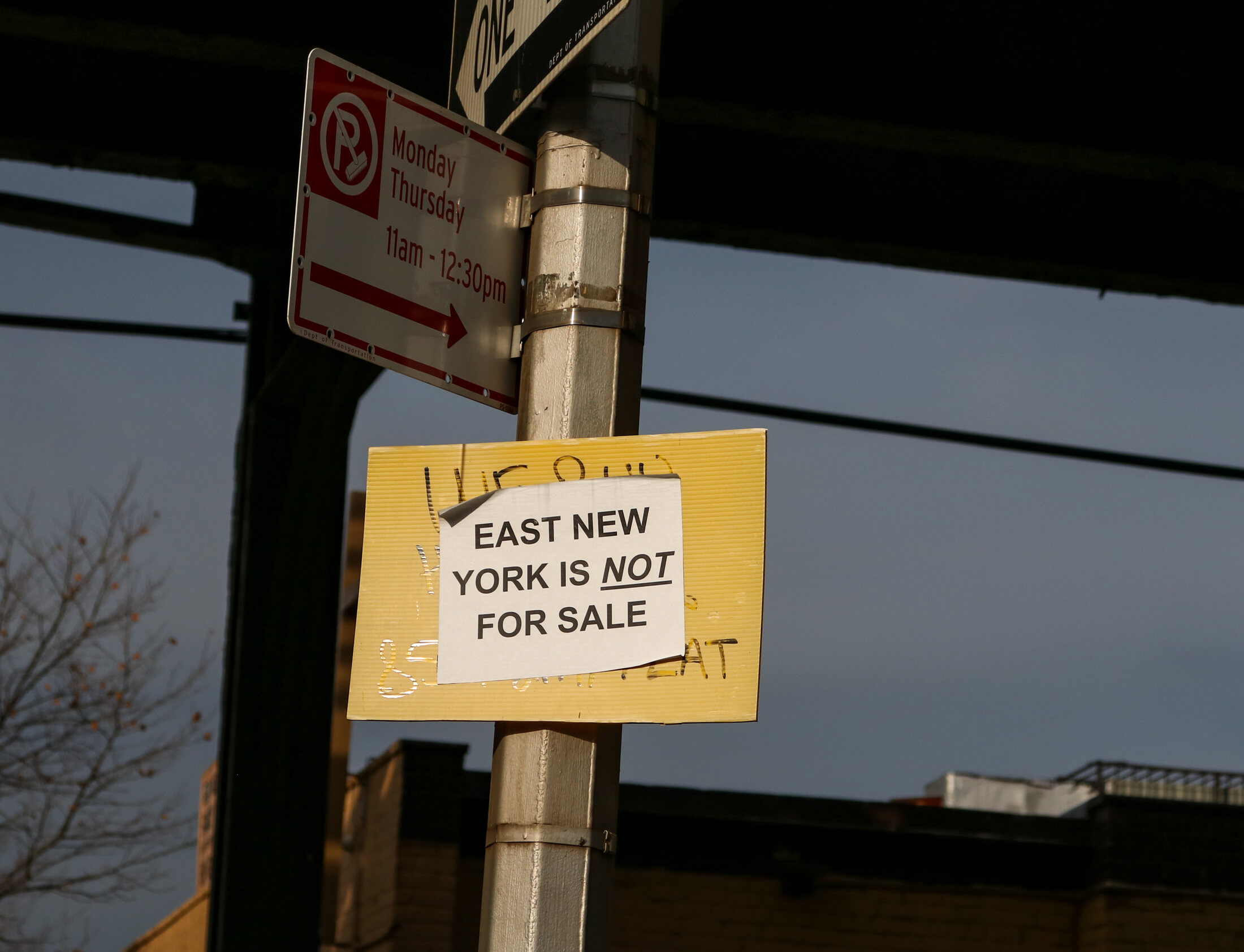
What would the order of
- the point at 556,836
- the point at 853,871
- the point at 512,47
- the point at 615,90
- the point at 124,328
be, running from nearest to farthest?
the point at 556,836, the point at 615,90, the point at 512,47, the point at 124,328, the point at 853,871

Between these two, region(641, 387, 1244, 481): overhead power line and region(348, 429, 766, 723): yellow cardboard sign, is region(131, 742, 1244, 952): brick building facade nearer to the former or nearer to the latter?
region(641, 387, 1244, 481): overhead power line

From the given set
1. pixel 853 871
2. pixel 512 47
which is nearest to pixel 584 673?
pixel 512 47

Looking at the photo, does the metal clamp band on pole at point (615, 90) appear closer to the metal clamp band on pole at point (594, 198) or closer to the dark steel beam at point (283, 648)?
the metal clamp band on pole at point (594, 198)

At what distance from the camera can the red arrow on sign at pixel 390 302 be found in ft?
8.02

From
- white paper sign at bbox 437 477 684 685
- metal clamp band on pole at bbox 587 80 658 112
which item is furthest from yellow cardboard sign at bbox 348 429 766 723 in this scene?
metal clamp band on pole at bbox 587 80 658 112

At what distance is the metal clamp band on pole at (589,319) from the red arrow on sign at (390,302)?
13 centimetres

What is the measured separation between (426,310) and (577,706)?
2.23 feet

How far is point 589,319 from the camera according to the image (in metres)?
2.50

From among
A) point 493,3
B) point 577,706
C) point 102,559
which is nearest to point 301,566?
point 493,3

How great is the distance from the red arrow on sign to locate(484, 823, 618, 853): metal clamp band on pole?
2.48 feet

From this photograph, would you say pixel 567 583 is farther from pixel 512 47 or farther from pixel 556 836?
pixel 512 47

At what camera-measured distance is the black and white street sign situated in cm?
253

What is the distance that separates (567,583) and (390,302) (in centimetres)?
54

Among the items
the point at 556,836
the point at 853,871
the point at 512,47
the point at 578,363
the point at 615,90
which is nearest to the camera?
the point at 556,836
